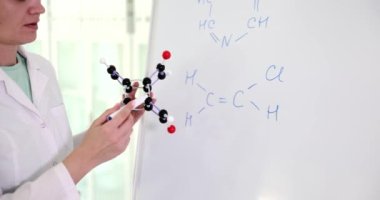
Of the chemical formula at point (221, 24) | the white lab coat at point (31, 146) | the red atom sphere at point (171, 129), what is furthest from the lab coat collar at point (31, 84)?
the chemical formula at point (221, 24)

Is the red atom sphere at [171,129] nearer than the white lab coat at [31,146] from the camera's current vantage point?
No

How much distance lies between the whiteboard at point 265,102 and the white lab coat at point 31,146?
0.21m

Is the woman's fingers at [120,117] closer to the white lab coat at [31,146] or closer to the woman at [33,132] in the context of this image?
the woman at [33,132]

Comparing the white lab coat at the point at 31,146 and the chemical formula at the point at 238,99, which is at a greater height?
the chemical formula at the point at 238,99

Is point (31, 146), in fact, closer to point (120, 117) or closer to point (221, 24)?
point (120, 117)

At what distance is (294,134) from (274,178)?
0.10 meters

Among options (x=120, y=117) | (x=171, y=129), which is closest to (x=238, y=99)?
(x=171, y=129)

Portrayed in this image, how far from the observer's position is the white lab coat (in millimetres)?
723

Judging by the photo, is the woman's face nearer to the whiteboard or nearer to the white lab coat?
the white lab coat

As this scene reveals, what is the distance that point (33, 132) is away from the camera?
81 centimetres

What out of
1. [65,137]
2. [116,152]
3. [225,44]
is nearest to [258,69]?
[225,44]

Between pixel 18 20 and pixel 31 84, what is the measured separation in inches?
6.4

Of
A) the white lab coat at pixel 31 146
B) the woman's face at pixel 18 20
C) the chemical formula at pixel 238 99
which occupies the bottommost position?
the white lab coat at pixel 31 146

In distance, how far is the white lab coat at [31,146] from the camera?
0.72 meters
